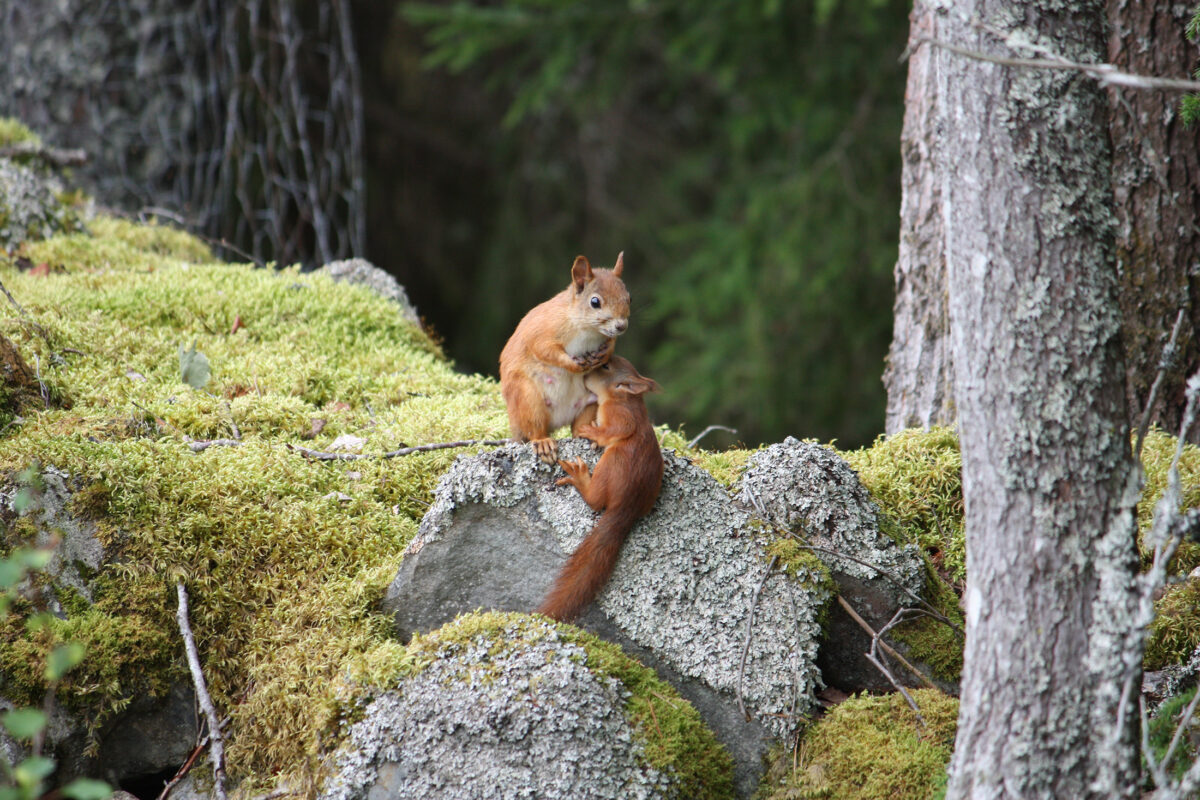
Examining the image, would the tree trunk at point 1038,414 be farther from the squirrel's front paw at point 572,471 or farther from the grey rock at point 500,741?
the squirrel's front paw at point 572,471

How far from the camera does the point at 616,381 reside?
286cm

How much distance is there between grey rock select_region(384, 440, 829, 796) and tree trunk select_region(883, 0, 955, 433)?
1379 millimetres

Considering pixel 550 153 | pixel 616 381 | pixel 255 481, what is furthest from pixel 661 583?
pixel 550 153

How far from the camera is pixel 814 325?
7008 mm

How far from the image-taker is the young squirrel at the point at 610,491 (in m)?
2.53

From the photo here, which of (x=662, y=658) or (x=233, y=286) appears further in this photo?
(x=233, y=286)

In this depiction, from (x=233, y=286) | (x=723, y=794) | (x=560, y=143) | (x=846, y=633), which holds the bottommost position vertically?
(x=723, y=794)

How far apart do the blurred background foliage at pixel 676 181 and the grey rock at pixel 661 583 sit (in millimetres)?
3435

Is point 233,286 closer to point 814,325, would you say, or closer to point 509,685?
point 509,685

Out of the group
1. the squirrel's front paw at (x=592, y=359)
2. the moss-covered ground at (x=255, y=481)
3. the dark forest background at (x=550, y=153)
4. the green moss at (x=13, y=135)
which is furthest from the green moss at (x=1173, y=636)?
the green moss at (x=13, y=135)

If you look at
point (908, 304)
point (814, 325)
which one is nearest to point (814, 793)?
point (908, 304)

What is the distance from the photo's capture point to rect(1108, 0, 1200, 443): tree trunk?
3.42 metres

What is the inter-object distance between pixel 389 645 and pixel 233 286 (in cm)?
253

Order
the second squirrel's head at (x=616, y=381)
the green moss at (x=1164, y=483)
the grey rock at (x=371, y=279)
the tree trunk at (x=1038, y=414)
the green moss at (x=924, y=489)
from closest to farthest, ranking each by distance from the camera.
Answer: the tree trunk at (x=1038, y=414) < the second squirrel's head at (x=616, y=381) < the green moss at (x=1164, y=483) < the green moss at (x=924, y=489) < the grey rock at (x=371, y=279)
